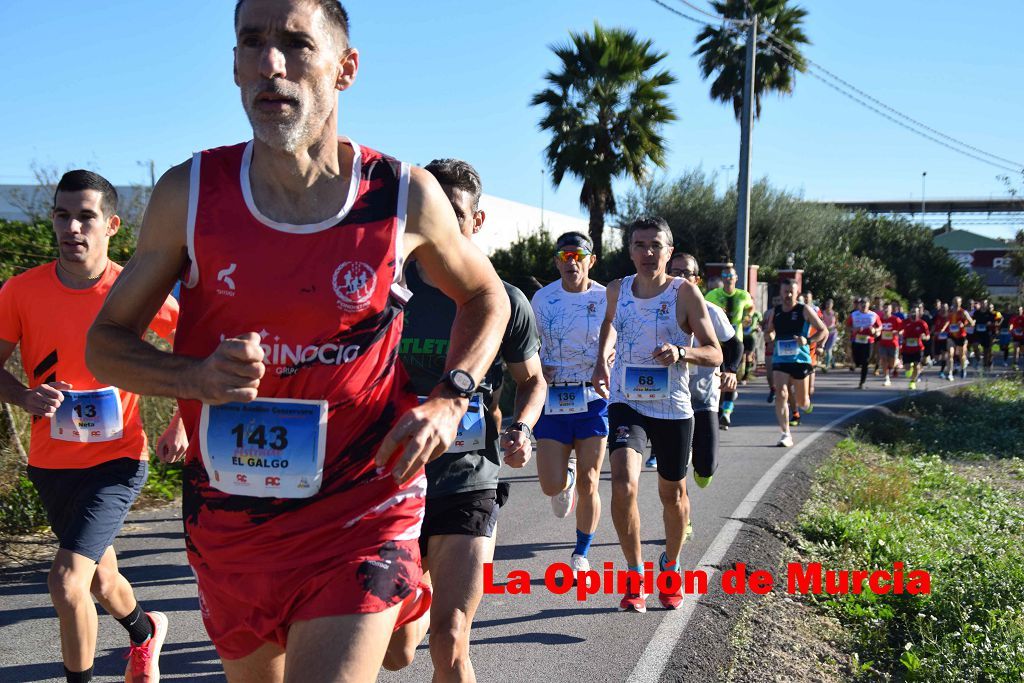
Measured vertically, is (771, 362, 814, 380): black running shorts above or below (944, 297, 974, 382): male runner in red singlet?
below

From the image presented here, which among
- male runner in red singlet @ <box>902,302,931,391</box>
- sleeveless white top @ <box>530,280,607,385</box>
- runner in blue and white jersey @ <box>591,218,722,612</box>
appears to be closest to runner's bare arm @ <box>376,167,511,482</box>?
runner in blue and white jersey @ <box>591,218,722,612</box>

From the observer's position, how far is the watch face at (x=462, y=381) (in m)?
2.46

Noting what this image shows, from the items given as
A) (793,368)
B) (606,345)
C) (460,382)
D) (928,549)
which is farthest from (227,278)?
(793,368)

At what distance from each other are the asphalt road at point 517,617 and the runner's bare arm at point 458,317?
2.49 m

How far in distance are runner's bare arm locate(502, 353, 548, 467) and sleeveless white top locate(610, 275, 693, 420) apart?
1966mm

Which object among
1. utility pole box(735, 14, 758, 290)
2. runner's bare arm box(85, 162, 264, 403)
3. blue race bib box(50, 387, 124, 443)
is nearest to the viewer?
runner's bare arm box(85, 162, 264, 403)

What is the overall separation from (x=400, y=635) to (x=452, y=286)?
4.54 ft

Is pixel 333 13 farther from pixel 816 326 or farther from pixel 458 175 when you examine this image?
pixel 816 326

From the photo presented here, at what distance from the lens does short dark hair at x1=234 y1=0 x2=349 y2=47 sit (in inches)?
94.3

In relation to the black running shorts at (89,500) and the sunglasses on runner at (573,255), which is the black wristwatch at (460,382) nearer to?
the black running shorts at (89,500)

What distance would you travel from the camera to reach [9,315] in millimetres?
4316

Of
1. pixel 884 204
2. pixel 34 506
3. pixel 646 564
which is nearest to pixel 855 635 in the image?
pixel 646 564

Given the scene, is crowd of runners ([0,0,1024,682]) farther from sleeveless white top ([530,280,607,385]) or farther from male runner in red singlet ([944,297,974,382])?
male runner in red singlet ([944,297,974,382])

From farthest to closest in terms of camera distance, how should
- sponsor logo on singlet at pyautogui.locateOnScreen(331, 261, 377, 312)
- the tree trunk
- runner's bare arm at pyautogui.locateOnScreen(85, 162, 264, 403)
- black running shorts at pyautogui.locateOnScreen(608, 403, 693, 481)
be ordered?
the tree trunk
black running shorts at pyautogui.locateOnScreen(608, 403, 693, 481)
sponsor logo on singlet at pyautogui.locateOnScreen(331, 261, 377, 312)
runner's bare arm at pyautogui.locateOnScreen(85, 162, 264, 403)
